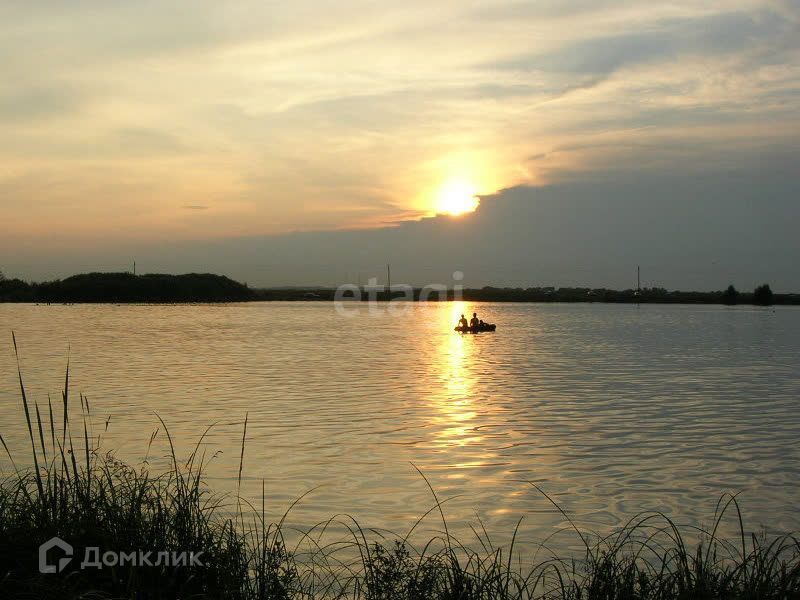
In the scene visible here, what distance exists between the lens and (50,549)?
6.49m

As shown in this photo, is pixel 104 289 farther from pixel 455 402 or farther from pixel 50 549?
pixel 50 549

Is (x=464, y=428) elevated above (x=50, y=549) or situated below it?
below

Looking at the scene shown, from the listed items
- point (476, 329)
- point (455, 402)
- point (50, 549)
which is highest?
point (50, 549)

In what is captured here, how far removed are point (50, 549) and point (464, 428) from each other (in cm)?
1239

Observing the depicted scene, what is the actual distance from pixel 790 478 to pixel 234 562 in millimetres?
10042

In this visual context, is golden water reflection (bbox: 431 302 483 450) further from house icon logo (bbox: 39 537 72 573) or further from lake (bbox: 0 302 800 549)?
house icon logo (bbox: 39 537 72 573)

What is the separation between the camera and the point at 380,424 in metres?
18.3

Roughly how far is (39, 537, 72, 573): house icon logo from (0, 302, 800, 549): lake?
426cm

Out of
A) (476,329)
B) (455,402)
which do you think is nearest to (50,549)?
(455,402)

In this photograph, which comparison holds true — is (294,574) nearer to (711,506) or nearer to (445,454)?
(711,506)

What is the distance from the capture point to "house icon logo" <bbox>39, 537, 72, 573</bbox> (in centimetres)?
625

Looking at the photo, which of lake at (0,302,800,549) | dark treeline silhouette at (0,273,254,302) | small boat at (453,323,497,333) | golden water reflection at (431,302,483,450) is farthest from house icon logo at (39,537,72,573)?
dark treeline silhouette at (0,273,254,302)

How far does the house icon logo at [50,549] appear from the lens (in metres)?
6.25

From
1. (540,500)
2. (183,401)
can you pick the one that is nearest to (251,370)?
(183,401)
